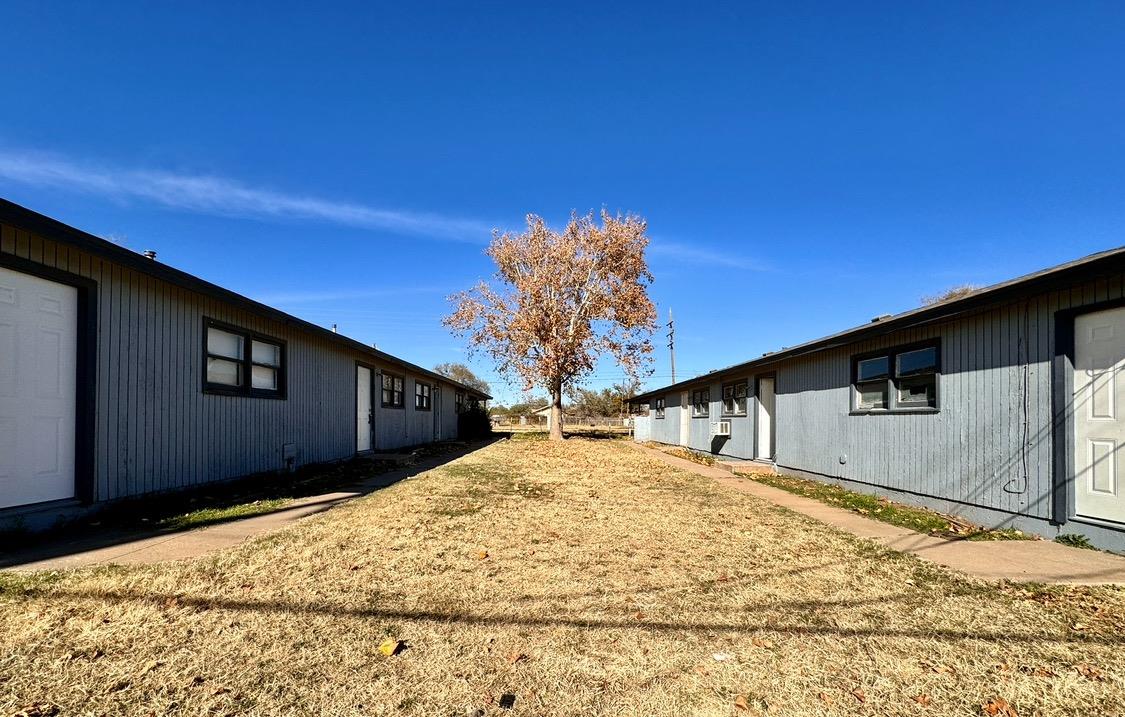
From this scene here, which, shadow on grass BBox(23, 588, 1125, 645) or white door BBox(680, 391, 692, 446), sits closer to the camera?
shadow on grass BBox(23, 588, 1125, 645)

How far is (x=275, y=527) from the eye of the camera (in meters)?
5.83

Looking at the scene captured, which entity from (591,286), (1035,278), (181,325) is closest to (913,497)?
(1035,278)

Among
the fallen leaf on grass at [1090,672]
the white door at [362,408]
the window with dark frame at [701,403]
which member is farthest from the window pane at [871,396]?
the white door at [362,408]

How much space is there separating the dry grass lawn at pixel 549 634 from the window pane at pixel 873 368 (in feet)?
15.5

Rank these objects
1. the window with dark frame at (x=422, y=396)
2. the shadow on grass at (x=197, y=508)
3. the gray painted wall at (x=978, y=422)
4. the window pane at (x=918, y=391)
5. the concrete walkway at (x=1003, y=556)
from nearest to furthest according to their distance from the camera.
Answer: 1. the concrete walkway at (x=1003, y=556)
2. the shadow on grass at (x=197, y=508)
3. the gray painted wall at (x=978, y=422)
4. the window pane at (x=918, y=391)
5. the window with dark frame at (x=422, y=396)

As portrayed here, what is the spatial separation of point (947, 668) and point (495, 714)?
2272 mm

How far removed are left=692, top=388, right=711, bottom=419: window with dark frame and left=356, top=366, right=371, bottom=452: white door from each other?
33.9 feet

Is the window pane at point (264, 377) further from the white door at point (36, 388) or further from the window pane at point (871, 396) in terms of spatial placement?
the window pane at point (871, 396)

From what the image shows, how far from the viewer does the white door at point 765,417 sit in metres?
14.4

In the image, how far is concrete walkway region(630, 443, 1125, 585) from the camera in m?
4.48

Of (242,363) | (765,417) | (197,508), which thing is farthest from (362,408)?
Result: (765,417)

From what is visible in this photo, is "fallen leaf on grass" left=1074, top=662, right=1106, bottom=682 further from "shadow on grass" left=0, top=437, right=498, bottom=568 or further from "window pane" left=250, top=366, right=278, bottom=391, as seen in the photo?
"window pane" left=250, top=366, right=278, bottom=391

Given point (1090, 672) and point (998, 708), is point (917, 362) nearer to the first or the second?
point (1090, 672)

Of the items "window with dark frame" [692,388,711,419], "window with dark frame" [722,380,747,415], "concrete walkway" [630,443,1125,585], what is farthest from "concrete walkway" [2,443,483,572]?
"window with dark frame" [692,388,711,419]
